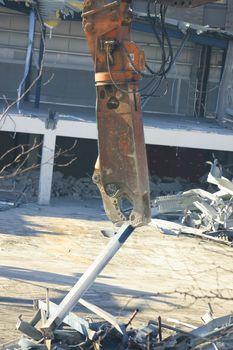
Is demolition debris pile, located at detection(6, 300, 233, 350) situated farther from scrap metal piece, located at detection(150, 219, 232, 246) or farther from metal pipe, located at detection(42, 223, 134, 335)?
scrap metal piece, located at detection(150, 219, 232, 246)

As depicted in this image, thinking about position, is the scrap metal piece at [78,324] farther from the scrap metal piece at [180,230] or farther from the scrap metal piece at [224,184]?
the scrap metal piece at [224,184]

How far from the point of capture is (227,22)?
30.5 meters

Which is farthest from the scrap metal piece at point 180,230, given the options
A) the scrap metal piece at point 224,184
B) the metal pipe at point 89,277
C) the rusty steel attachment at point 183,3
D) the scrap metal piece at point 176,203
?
the rusty steel attachment at point 183,3

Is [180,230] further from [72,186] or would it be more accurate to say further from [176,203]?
[72,186]

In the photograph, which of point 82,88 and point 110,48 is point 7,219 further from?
point 110,48

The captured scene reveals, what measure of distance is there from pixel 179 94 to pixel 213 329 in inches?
907

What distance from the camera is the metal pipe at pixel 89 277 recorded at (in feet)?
24.1

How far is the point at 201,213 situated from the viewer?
20.6 meters

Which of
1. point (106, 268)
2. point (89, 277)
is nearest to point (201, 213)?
point (106, 268)

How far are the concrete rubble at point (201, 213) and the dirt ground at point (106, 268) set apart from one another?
326 mm

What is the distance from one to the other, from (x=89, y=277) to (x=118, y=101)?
5.40ft

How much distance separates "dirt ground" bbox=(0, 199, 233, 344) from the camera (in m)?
12.2

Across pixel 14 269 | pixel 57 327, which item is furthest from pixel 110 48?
pixel 14 269

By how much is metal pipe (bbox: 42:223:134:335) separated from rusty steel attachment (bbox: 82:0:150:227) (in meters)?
0.37
